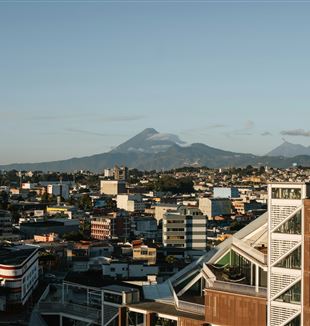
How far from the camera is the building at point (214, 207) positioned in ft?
293

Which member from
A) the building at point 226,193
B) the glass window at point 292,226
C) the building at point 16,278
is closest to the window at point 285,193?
the glass window at point 292,226

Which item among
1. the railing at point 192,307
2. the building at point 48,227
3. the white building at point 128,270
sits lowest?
the white building at point 128,270

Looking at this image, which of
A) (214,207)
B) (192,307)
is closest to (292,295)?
(192,307)

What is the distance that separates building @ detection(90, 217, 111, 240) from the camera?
69.3 meters

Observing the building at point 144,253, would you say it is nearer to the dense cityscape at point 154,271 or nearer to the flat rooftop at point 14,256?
the dense cityscape at point 154,271

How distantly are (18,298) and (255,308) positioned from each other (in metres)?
19.1

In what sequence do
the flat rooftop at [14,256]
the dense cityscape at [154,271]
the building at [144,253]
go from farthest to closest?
the building at [144,253]
the flat rooftop at [14,256]
the dense cityscape at [154,271]

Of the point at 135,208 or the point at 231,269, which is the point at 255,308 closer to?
the point at 231,269

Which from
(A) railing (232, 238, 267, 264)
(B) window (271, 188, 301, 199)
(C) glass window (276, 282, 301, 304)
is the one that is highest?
(B) window (271, 188, 301, 199)

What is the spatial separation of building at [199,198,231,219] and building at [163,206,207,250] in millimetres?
32629

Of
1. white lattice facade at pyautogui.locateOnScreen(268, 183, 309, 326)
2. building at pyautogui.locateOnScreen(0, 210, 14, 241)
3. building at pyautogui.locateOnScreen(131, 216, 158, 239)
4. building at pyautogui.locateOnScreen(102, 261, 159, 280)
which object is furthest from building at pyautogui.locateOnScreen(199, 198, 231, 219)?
white lattice facade at pyautogui.locateOnScreen(268, 183, 309, 326)

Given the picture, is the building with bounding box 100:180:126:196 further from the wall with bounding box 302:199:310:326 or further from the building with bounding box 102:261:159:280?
the wall with bounding box 302:199:310:326

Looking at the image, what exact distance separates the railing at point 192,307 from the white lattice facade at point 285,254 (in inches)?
150

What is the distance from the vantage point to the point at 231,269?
71.8 feet
